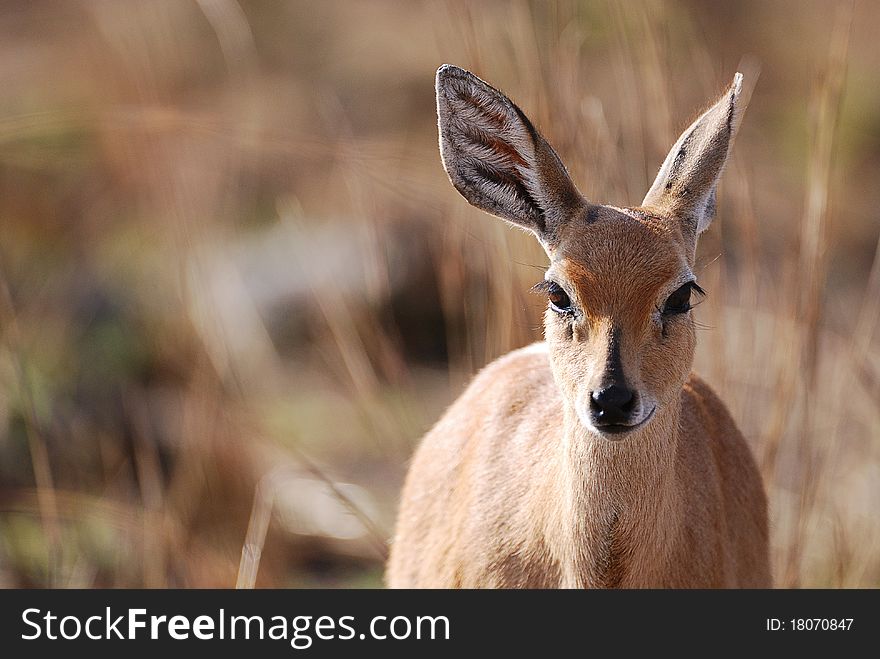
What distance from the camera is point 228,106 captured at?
33.7ft

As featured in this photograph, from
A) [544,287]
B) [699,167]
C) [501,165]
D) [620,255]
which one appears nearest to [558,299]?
[544,287]

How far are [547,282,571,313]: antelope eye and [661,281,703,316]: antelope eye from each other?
245 mm

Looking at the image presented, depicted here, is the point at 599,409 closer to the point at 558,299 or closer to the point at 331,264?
the point at 558,299

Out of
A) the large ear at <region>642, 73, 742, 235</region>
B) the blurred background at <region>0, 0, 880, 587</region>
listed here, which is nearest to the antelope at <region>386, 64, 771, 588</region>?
the large ear at <region>642, 73, 742, 235</region>

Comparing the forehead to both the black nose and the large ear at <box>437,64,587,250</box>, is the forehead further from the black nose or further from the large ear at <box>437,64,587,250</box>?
the black nose

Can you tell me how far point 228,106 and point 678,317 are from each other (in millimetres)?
7634

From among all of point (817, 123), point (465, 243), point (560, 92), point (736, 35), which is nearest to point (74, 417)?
point (465, 243)

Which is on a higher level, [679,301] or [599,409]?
[679,301]

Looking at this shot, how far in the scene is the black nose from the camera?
2.96 meters

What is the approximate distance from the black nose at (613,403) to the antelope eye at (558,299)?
0.33 meters

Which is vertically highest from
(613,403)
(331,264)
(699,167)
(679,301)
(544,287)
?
(331,264)

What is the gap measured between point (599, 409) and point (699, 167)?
86 centimetres

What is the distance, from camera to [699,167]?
11.3ft
